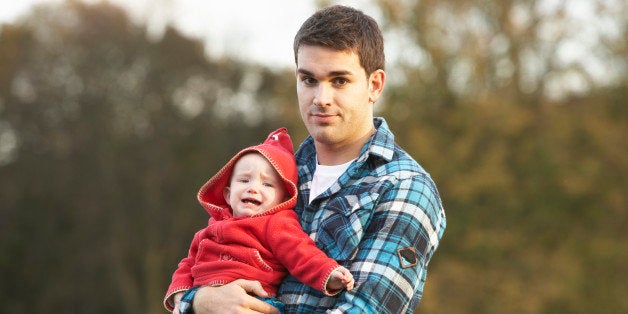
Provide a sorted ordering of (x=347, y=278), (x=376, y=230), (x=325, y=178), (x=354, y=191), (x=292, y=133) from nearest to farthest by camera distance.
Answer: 1. (x=347, y=278)
2. (x=376, y=230)
3. (x=354, y=191)
4. (x=325, y=178)
5. (x=292, y=133)

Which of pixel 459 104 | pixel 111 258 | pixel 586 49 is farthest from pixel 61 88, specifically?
pixel 586 49

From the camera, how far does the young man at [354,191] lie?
11.9 feet

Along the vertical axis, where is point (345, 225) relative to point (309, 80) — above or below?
below

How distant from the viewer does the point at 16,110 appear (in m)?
24.4

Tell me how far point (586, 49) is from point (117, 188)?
11.5 m

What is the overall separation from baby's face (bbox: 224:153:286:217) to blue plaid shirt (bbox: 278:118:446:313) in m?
0.15

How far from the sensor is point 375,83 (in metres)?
4.08

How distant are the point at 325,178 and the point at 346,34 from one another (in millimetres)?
573

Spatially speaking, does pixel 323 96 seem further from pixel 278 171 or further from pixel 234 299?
pixel 234 299

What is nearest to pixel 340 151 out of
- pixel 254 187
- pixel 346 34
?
pixel 254 187

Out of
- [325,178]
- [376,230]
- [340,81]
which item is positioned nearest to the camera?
[376,230]

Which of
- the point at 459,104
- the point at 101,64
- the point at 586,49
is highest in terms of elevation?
the point at 586,49

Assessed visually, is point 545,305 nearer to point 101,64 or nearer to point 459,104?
point 459,104

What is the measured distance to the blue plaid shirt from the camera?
3580mm
